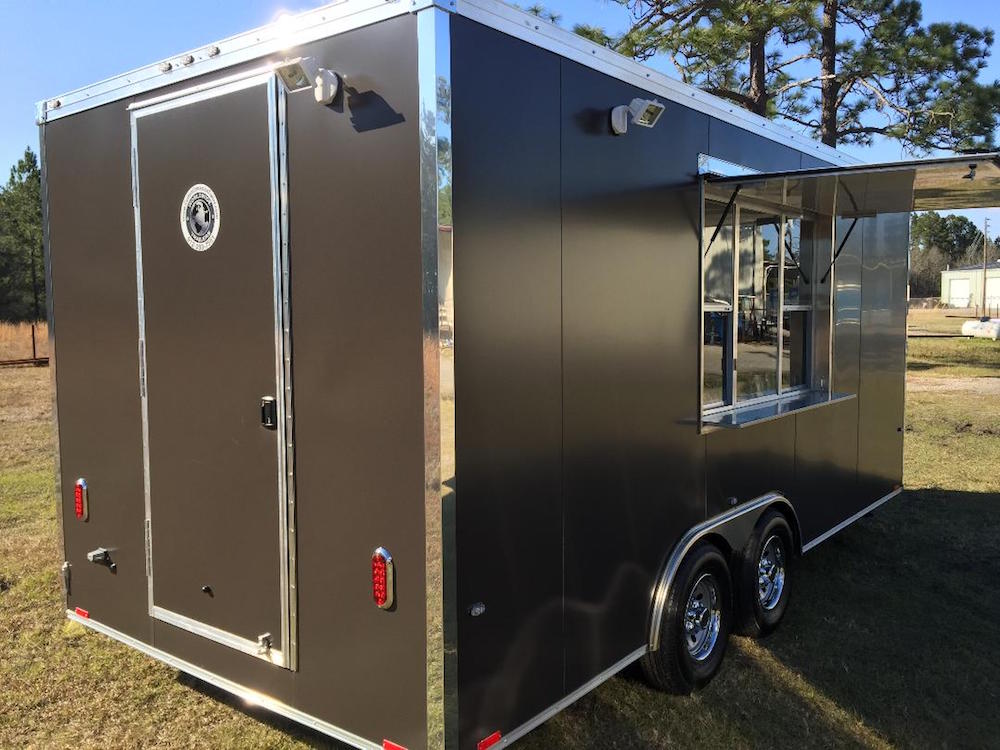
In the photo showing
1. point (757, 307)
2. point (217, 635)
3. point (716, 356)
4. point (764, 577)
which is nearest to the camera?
point (217, 635)

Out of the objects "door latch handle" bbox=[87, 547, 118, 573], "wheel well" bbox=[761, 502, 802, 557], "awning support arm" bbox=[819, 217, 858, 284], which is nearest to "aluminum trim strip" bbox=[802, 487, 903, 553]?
"wheel well" bbox=[761, 502, 802, 557]

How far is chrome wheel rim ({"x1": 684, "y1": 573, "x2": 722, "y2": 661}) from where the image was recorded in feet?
12.8

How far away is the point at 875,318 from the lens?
599 cm

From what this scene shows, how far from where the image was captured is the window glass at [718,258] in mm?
4074

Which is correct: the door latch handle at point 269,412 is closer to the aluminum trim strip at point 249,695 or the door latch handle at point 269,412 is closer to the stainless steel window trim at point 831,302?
the aluminum trim strip at point 249,695

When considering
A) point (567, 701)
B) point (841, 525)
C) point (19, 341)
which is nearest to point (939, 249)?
point (19, 341)

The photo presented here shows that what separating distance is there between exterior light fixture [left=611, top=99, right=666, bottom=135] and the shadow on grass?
2.44 m

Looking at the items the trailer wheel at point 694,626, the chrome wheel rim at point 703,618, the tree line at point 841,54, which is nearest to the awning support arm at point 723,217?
the trailer wheel at point 694,626

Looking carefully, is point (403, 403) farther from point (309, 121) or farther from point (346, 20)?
point (346, 20)

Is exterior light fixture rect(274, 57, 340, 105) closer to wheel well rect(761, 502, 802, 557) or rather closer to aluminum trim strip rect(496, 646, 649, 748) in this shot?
aluminum trim strip rect(496, 646, 649, 748)

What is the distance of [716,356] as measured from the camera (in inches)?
166

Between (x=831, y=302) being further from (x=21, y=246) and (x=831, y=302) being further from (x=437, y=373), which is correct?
(x=21, y=246)

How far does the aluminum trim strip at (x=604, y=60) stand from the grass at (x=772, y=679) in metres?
2.59

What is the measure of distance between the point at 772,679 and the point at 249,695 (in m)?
2.45
